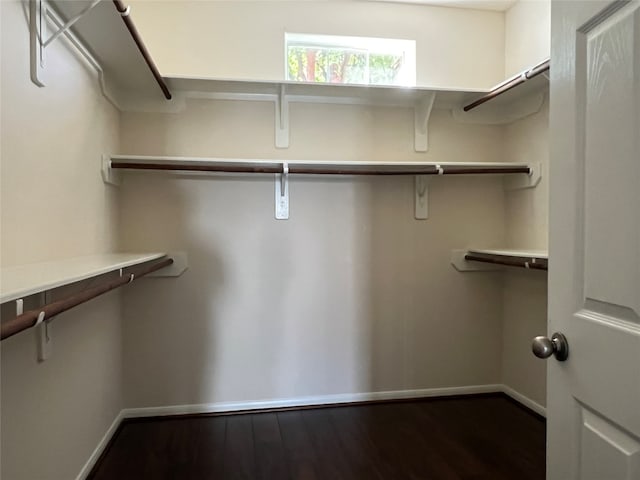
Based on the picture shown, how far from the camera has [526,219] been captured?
241 centimetres

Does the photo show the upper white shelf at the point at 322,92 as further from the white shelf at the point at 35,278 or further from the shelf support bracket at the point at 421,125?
the white shelf at the point at 35,278

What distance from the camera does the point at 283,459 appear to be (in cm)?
188

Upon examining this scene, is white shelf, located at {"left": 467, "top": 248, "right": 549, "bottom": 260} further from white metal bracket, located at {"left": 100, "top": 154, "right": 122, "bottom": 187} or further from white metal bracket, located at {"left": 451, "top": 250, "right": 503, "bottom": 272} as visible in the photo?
white metal bracket, located at {"left": 100, "top": 154, "right": 122, "bottom": 187}

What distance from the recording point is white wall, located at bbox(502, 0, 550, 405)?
88.4 inches

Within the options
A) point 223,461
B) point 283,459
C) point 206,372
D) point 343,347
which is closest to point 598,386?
point 283,459

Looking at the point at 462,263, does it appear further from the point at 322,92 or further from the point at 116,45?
the point at 116,45

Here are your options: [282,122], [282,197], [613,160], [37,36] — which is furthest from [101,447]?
[613,160]

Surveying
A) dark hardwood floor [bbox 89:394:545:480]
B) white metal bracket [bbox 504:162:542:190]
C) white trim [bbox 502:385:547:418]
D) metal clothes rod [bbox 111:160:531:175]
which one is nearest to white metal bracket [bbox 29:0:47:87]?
metal clothes rod [bbox 111:160:531:175]

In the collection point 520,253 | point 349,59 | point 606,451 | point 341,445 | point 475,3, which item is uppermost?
point 475,3

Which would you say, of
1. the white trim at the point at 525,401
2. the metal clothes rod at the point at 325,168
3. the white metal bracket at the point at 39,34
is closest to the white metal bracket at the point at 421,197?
the metal clothes rod at the point at 325,168

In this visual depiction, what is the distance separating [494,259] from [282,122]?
140cm

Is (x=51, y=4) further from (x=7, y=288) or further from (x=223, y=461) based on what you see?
(x=223, y=461)

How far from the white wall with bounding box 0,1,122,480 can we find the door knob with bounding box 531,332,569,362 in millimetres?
1216

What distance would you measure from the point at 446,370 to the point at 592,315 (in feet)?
6.33
